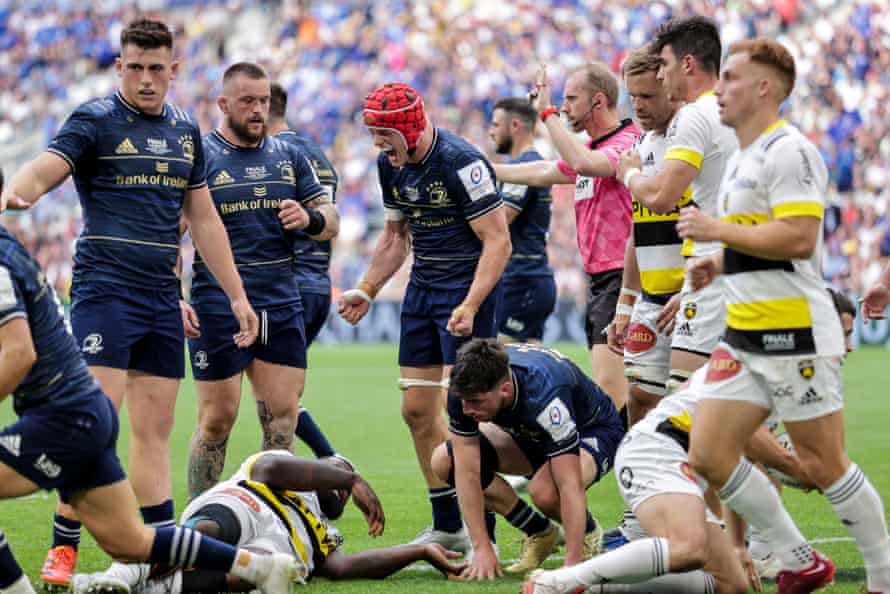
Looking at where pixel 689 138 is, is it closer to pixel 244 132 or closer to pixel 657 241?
pixel 657 241

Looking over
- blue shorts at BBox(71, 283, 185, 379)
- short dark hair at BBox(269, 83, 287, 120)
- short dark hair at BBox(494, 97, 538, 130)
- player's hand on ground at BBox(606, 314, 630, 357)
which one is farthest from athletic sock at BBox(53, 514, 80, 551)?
short dark hair at BBox(494, 97, 538, 130)

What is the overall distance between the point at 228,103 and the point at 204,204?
3.58 ft

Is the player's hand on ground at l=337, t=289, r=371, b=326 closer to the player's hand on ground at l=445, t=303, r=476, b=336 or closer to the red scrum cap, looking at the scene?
the player's hand on ground at l=445, t=303, r=476, b=336

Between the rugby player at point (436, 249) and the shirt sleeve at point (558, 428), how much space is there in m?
1.09

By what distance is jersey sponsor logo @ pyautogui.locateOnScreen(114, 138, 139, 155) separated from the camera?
706cm

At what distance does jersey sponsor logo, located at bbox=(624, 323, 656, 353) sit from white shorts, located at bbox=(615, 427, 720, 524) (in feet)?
5.14

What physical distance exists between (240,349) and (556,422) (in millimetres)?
2378

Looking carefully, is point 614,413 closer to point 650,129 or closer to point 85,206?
point 650,129

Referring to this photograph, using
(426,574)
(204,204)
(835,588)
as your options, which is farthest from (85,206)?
(835,588)

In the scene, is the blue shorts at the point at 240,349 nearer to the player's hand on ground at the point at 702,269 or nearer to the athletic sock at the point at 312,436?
the athletic sock at the point at 312,436

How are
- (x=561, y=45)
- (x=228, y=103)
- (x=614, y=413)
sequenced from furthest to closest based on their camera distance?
(x=561, y=45)
(x=228, y=103)
(x=614, y=413)

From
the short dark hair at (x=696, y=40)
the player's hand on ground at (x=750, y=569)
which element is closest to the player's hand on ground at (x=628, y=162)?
the short dark hair at (x=696, y=40)

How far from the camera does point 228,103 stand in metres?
8.39

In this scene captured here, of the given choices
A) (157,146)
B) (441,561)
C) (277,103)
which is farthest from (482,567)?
(277,103)
